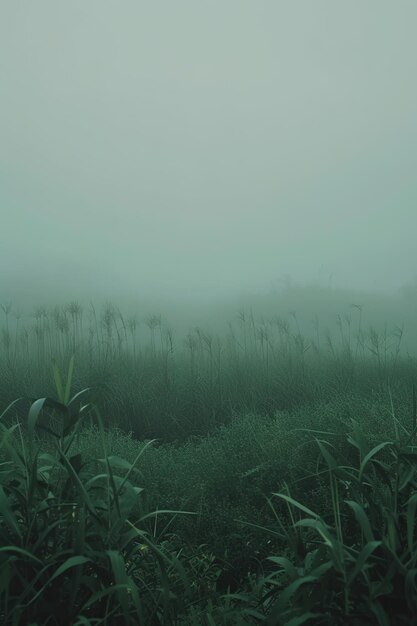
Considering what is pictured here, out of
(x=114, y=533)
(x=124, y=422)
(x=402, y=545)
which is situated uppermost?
(x=114, y=533)

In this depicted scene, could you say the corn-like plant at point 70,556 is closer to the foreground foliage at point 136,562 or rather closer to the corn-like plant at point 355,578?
the foreground foliage at point 136,562

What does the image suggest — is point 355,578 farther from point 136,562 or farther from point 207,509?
point 207,509

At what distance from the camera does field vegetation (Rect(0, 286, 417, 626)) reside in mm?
1541

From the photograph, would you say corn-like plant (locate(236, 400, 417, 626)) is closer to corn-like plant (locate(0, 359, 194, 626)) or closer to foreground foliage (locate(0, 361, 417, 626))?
foreground foliage (locate(0, 361, 417, 626))

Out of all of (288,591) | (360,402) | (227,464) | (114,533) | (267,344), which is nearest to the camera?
(288,591)

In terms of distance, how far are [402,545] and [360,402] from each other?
2.94 metres

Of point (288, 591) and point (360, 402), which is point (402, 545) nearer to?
point (288, 591)

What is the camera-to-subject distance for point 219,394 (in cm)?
630

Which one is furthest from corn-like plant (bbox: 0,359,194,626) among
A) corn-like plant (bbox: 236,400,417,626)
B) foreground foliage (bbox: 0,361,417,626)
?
corn-like plant (bbox: 236,400,417,626)

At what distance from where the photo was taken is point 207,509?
274cm

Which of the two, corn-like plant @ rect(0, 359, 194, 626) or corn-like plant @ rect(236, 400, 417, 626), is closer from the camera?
corn-like plant @ rect(236, 400, 417, 626)

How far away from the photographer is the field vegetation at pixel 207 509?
1.54 m

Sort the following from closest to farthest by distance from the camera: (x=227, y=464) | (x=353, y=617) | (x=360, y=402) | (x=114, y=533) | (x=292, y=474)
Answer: (x=353, y=617) → (x=114, y=533) → (x=292, y=474) → (x=227, y=464) → (x=360, y=402)

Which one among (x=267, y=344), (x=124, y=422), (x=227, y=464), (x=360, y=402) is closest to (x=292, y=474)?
(x=227, y=464)
